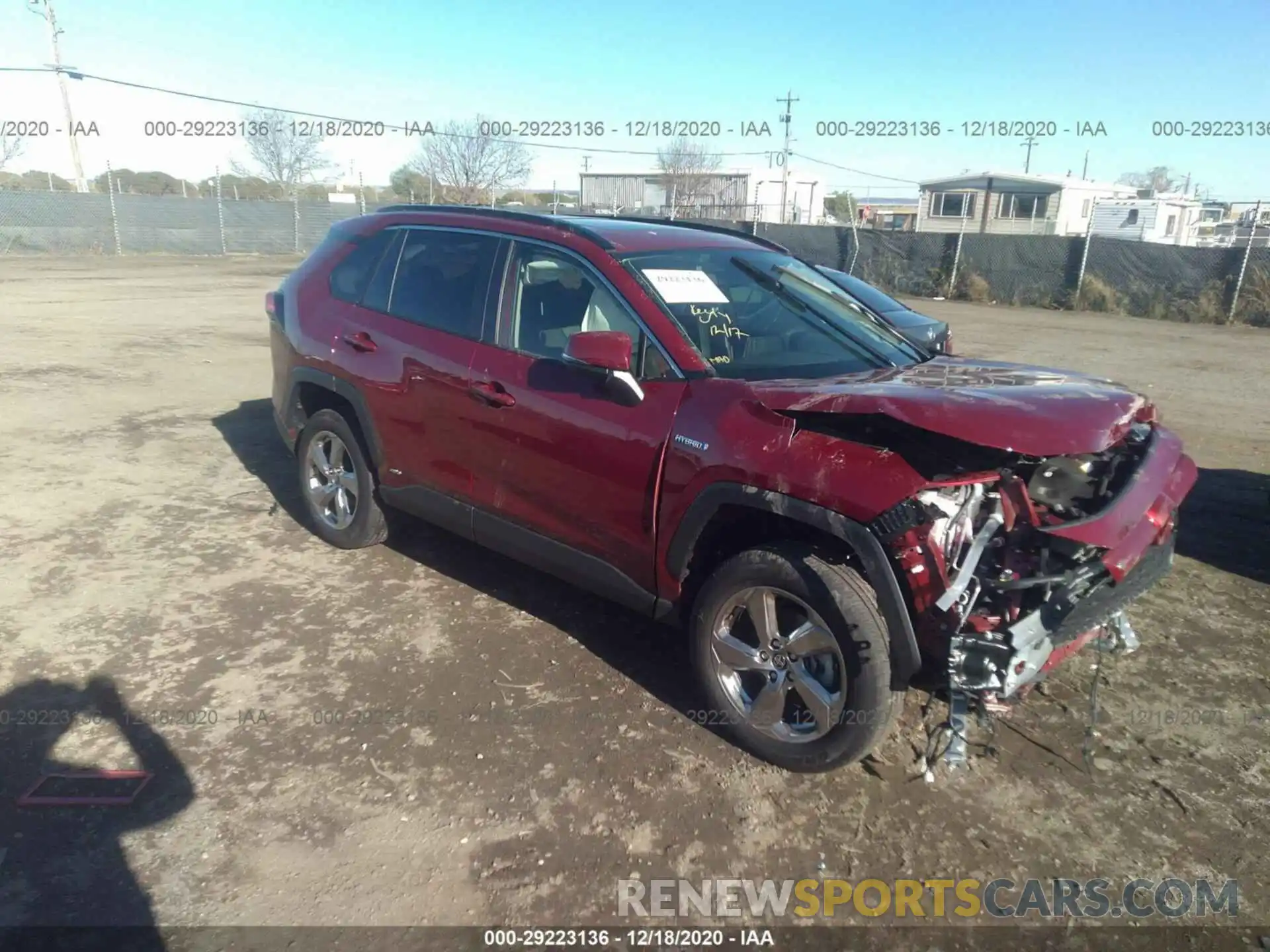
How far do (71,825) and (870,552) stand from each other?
270 cm

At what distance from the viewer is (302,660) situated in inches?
151

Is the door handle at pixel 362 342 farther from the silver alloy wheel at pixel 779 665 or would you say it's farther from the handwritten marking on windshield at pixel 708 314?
the silver alloy wheel at pixel 779 665

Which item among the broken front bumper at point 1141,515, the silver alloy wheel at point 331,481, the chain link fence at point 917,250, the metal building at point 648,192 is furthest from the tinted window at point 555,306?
the metal building at point 648,192

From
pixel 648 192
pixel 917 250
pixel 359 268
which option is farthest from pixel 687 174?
pixel 359 268

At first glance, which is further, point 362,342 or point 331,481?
point 331,481

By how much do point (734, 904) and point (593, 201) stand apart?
47.2 metres

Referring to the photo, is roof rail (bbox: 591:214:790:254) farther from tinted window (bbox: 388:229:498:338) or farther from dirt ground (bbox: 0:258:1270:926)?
dirt ground (bbox: 0:258:1270:926)

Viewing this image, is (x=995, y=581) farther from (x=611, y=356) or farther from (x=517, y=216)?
(x=517, y=216)

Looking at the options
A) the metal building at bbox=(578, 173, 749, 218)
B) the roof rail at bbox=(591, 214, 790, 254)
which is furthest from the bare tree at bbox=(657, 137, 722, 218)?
the roof rail at bbox=(591, 214, 790, 254)

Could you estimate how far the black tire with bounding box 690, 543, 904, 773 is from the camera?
2.88m

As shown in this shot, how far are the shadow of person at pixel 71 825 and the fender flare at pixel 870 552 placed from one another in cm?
217

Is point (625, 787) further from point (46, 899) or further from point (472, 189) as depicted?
point (472, 189)

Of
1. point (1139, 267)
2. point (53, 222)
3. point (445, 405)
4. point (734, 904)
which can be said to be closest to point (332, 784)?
point (734, 904)

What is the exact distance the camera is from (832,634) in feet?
9.68
